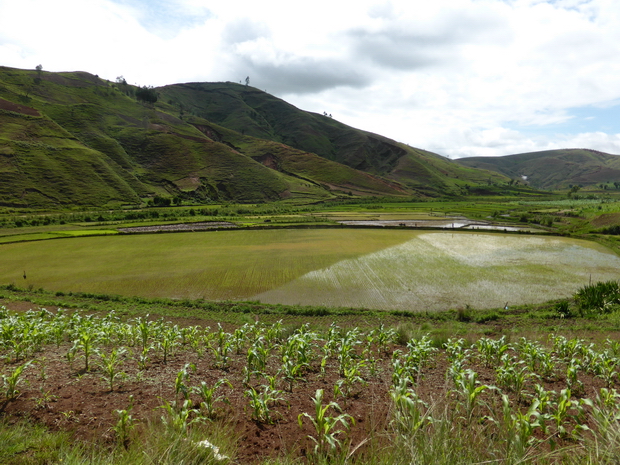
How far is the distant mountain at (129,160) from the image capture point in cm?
7556

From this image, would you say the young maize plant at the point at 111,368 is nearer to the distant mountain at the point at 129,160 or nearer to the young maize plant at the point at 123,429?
the young maize plant at the point at 123,429

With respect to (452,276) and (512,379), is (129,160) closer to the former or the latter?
(452,276)

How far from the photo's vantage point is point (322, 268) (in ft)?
88.8

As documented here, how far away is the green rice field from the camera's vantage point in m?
21.1

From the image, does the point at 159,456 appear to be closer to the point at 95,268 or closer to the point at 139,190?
the point at 95,268

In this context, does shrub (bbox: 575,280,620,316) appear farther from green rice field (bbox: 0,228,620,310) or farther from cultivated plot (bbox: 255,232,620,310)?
green rice field (bbox: 0,228,620,310)

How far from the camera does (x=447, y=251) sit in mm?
34000

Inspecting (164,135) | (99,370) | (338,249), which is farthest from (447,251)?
(164,135)

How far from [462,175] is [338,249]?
19216cm

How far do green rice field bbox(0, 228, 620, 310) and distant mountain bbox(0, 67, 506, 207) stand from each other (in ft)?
166

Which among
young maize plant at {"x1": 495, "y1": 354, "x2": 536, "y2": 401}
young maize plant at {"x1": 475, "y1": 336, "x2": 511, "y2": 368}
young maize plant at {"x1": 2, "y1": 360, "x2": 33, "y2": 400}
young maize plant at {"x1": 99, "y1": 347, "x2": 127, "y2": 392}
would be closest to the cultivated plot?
young maize plant at {"x1": 475, "y1": 336, "x2": 511, "y2": 368}

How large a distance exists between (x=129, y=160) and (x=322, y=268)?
103 m

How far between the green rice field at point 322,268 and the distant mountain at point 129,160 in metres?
50.5

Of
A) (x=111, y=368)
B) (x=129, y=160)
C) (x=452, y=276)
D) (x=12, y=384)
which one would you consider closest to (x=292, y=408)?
(x=111, y=368)
